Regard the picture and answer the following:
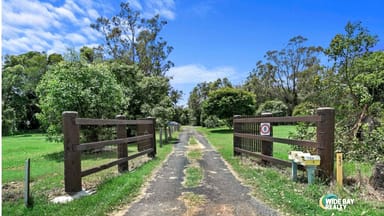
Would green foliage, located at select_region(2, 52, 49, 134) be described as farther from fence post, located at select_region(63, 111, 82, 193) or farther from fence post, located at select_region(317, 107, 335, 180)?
fence post, located at select_region(317, 107, 335, 180)

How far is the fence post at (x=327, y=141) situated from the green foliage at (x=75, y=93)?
885 centimetres

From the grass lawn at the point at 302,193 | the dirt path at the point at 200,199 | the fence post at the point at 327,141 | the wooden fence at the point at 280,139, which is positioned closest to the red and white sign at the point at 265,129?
the wooden fence at the point at 280,139

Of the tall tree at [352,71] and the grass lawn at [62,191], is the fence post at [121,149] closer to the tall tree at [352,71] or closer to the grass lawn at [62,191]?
the grass lawn at [62,191]

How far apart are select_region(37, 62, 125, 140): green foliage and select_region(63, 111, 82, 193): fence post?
663 cm

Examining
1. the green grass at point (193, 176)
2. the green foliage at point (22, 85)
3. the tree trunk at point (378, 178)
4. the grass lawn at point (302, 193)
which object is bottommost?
the green grass at point (193, 176)

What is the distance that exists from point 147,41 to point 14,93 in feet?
68.3

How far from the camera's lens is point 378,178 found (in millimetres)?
4508

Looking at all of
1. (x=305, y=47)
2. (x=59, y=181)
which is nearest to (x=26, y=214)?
(x=59, y=181)

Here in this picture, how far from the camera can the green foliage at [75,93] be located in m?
10.9

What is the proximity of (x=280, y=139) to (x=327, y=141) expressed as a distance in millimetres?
1452

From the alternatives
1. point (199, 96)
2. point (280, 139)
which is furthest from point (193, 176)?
point (199, 96)

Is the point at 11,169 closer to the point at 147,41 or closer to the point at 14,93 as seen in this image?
the point at 147,41

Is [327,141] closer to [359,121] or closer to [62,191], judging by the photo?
[359,121]

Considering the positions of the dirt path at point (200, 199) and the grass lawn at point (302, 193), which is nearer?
the grass lawn at point (302, 193)
